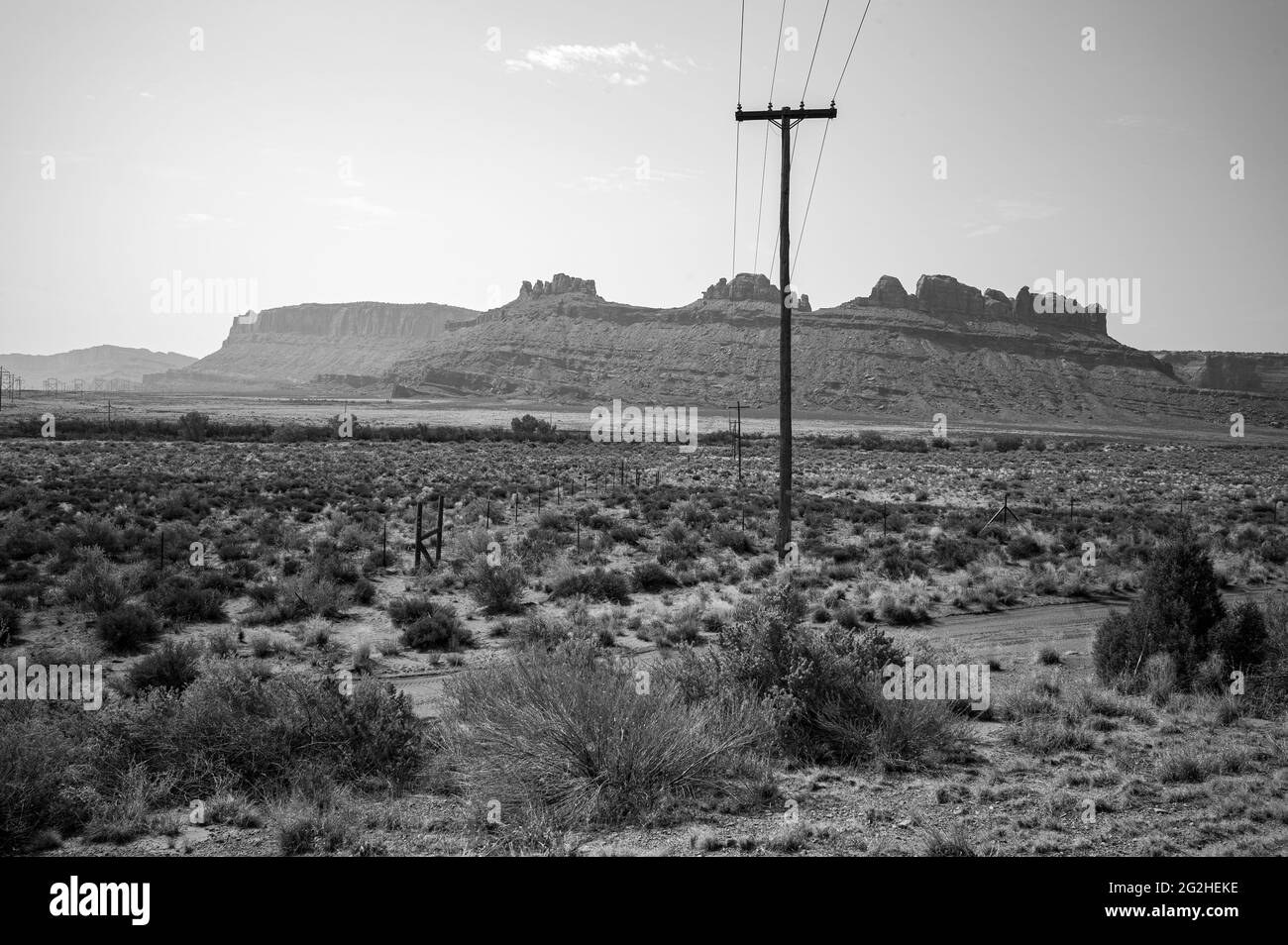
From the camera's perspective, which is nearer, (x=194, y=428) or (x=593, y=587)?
(x=593, y=587)

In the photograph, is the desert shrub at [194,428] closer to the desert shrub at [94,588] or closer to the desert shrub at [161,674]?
the desert shrub at [94,588]

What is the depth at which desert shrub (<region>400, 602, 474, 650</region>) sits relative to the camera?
13391 millimetres

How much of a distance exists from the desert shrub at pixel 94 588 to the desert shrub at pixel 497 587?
5.98 metres

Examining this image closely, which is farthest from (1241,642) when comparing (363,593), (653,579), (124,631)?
(124,631)

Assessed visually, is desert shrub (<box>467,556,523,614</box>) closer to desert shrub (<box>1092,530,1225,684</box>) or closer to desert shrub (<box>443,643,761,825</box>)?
desert shrub (<box>443,643,761,825</box>)

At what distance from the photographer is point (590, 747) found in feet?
22.6

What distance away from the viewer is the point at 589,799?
6.39 metres

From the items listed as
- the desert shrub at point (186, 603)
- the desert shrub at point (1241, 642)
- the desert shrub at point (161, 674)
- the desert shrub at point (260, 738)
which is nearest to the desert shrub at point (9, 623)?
the desert shrub at point (186, 603)

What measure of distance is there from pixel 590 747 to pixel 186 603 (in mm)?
10588

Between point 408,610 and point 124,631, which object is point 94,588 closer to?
point 124,631
